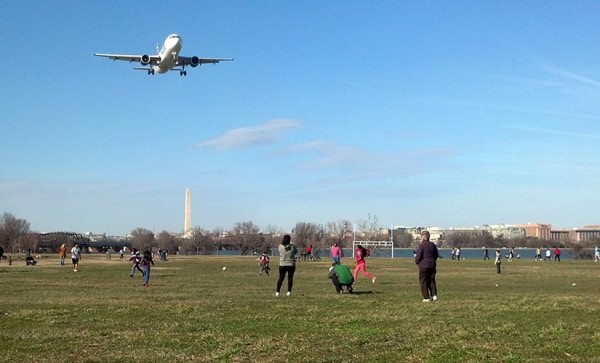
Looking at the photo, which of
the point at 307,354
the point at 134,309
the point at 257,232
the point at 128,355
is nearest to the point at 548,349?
the point at 307,354

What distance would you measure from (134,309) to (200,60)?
168 feet

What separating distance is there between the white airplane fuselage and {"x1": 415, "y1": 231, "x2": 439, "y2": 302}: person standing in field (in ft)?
146

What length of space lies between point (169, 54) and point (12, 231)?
365 feet

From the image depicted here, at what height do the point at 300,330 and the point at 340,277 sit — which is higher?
the point at 340,277

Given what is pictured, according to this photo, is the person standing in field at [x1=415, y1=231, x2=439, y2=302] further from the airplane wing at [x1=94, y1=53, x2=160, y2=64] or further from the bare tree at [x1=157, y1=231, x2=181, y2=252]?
the bare tree at [x1=157, y1=231, x2=181, y2=252]

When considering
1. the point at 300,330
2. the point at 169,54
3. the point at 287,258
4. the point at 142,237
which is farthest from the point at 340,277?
the point at 142,237

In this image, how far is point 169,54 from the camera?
58.5 m

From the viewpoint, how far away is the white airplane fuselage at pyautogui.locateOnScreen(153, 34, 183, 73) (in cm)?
5844

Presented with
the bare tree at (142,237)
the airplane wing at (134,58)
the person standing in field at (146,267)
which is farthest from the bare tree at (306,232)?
the person standing in field at (146,267)

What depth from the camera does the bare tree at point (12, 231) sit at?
479 feet

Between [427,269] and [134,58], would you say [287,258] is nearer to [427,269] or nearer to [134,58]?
[427,269]

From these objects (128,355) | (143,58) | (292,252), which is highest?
(143,58)

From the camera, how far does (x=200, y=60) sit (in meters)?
64.0

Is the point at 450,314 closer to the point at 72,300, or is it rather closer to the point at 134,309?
the point at 134,309
